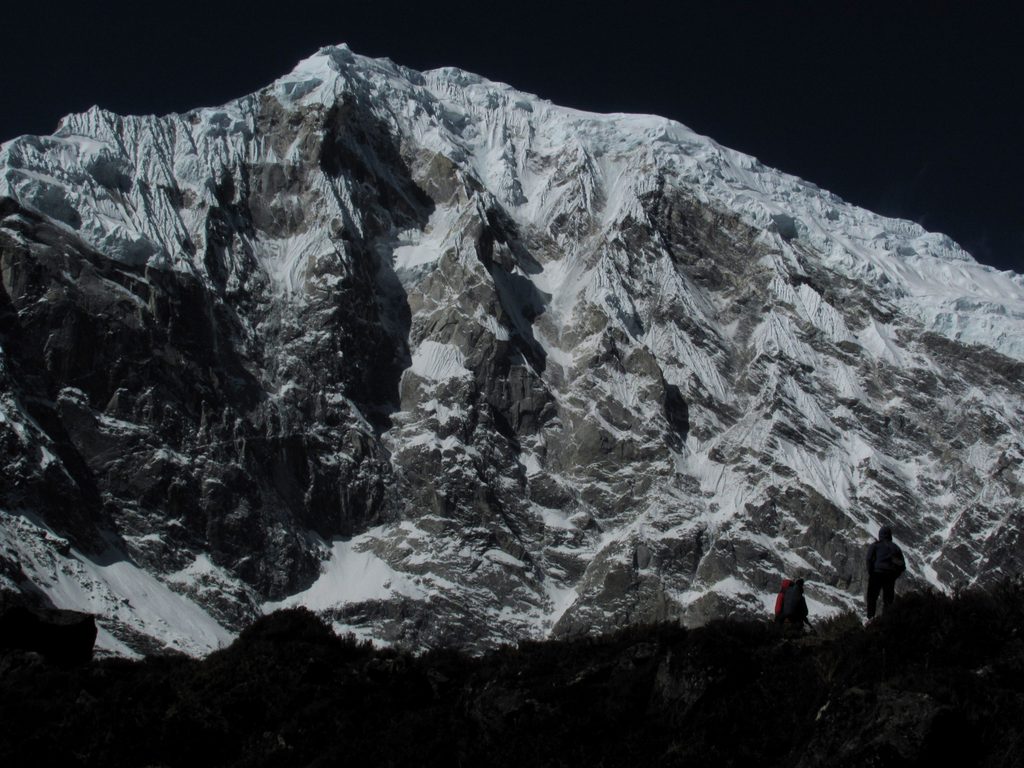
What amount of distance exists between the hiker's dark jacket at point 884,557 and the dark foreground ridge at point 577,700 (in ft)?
9.21

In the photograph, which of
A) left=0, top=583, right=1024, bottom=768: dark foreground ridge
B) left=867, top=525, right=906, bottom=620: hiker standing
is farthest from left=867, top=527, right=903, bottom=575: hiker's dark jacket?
left=0, top=583, right=1024, bottom=768: dark foreground ridge

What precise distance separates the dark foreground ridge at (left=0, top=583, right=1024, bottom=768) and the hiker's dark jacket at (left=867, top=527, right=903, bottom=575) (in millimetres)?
2806

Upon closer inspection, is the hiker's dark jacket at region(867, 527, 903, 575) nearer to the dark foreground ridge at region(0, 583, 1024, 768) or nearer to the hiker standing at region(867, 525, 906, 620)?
the hiker standing at region(867, 525, 906, 620)

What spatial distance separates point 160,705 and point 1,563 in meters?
134

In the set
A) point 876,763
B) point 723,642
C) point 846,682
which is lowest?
point 876,763

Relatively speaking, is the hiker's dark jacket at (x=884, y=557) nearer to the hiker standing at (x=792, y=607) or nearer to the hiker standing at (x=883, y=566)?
the hiker standing at (x=883, y=566)

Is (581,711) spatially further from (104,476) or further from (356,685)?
(104,476)

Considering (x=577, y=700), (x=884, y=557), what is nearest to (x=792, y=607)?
(x=884, y=557)

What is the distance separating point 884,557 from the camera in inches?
1107

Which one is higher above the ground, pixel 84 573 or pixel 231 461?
pixel 231 461

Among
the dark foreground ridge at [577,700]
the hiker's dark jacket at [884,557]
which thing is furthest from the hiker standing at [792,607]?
the hiker's dark jacket at [884,557]

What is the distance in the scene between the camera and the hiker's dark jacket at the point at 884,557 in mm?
28000

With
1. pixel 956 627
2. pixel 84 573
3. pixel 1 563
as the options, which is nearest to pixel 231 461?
pixel 84 573

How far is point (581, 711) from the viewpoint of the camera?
24.6 m
